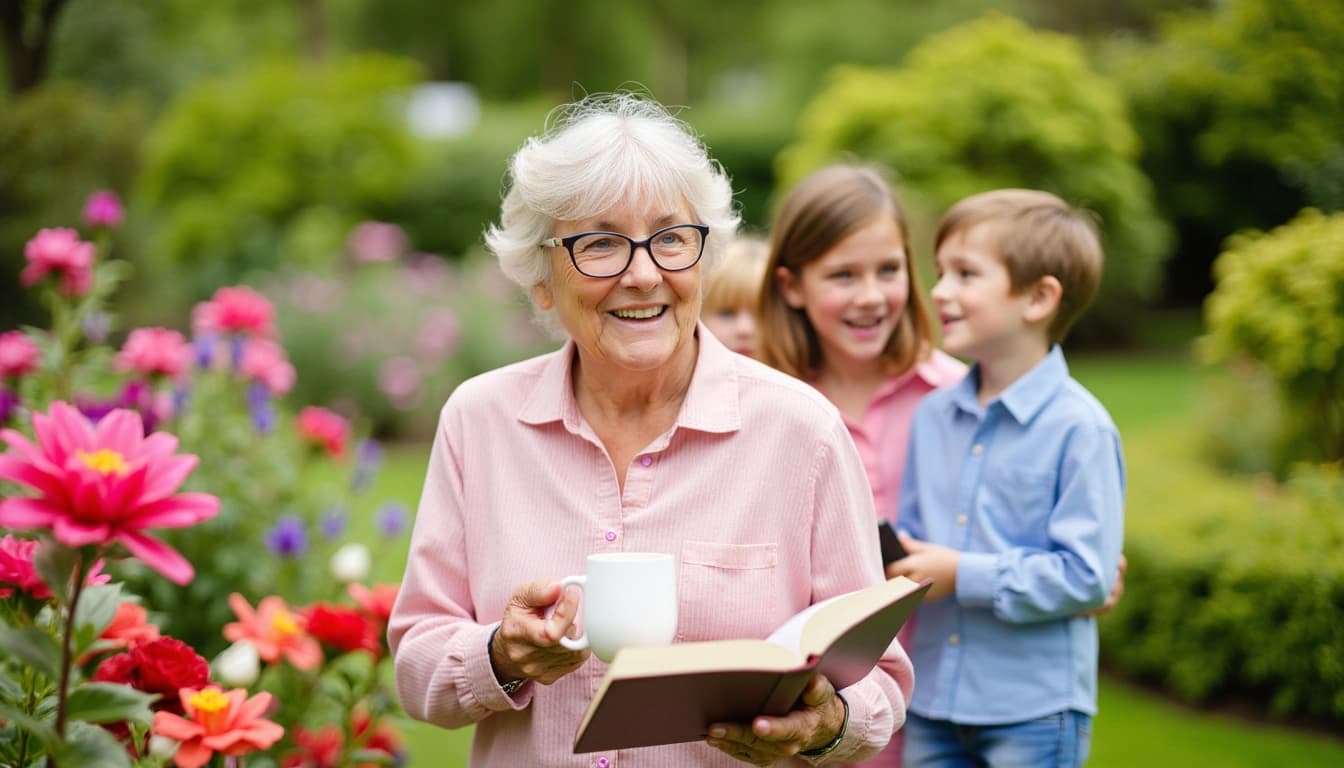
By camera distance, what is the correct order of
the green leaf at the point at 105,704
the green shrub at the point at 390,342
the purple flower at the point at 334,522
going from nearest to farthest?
the green leaf at the point at 105,704 < the purple flower at the point at 334,522 < the green shrub at the point at 390,342

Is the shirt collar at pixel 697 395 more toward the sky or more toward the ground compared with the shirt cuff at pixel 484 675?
more toward the sky

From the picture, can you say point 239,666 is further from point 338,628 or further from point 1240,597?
point 1240,597

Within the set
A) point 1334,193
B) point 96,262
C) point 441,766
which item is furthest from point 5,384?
point 1334,193

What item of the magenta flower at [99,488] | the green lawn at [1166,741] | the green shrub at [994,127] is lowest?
the green lawn at [1166,741]

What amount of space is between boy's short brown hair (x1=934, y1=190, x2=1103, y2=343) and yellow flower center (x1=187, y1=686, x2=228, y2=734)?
1.88 meters

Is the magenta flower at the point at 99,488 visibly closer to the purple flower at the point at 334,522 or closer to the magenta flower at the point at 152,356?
the purple flower at the point at 334,522

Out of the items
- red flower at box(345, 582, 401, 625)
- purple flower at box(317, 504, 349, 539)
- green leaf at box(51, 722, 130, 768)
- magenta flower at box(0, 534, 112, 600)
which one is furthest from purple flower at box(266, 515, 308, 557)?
green leaf at box(51, 722, 130, 768)

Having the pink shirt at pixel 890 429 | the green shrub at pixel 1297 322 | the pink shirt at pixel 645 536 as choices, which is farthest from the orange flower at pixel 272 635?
the green shrub at pixel 1297 322

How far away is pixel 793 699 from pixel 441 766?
3.11 meters

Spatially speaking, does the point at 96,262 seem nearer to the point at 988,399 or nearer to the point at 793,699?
the point at 988,399

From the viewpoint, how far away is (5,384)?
3.83 meters

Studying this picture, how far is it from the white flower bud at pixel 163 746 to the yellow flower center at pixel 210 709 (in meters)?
0.06

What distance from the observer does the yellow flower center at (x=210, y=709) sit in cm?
193

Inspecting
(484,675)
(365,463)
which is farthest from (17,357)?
(484,675)
